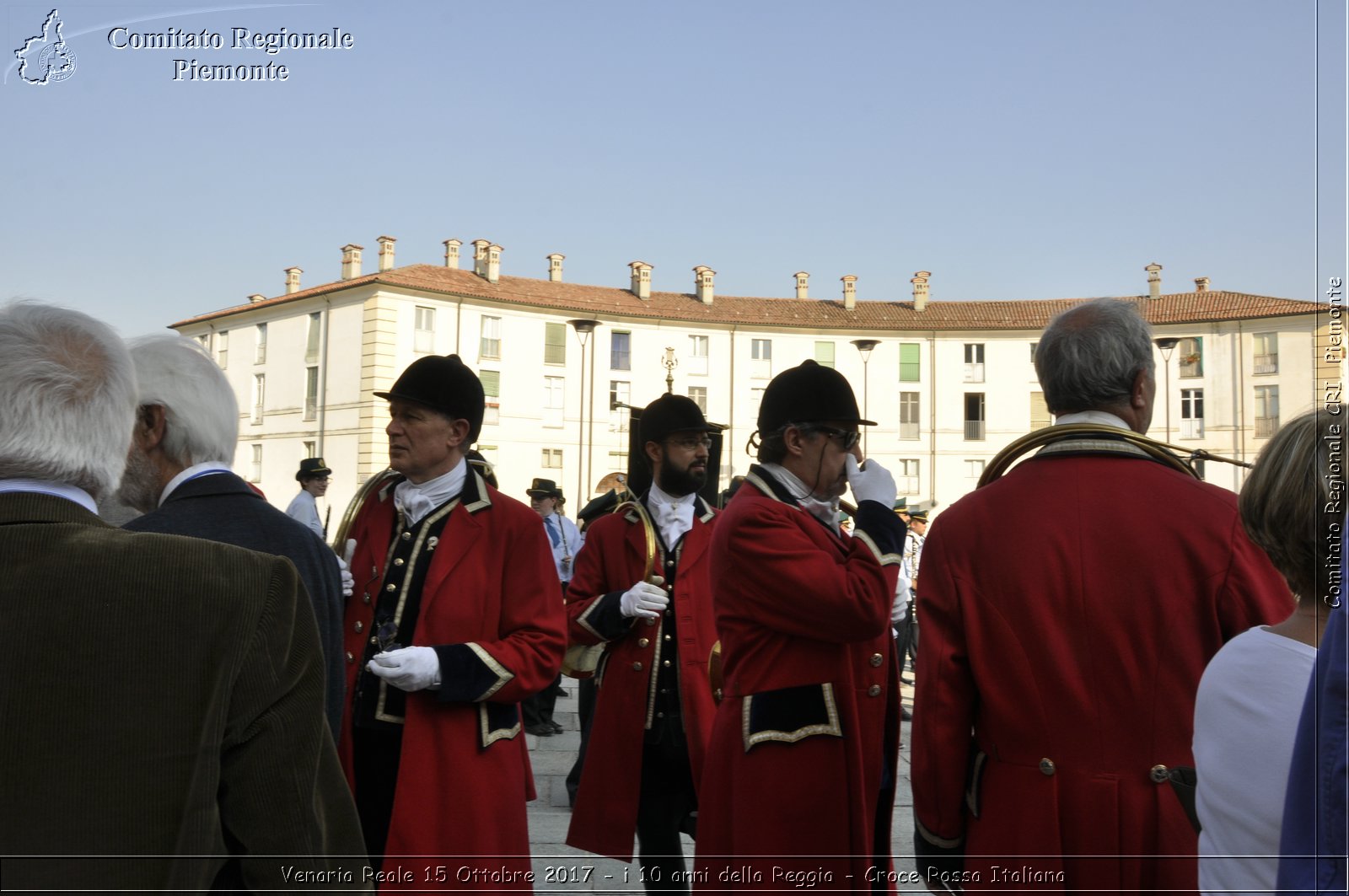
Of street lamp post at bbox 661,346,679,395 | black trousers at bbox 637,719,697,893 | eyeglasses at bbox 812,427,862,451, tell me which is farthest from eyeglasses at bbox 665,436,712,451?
eyeglasses at bbox 812,427,862,451

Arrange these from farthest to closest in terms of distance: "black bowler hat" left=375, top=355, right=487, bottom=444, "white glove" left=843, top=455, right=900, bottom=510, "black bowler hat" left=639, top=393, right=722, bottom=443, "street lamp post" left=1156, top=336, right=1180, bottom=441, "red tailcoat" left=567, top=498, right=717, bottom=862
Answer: "street lamp post" left=1156, top=336, right=1180, bottom=441, "black bowler hat" left=639, top=393, right=722, bottom=443, "red tailcoat" left=567, top=498, right=717, bottom=862, "black bowler hat" left=375, top=355, right=487, bottom=444, "white glove" left=843, top=455, right=900, bottom=510

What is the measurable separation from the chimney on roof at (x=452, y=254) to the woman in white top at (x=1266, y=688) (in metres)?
45.5

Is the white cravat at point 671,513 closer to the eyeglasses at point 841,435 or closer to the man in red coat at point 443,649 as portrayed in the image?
the man in red coat at point 443,649

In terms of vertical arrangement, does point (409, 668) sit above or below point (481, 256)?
below

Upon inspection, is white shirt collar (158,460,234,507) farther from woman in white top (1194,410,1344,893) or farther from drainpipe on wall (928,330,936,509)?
drainpipe on wall (928,330,936,509)

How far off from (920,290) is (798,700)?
51956 mm

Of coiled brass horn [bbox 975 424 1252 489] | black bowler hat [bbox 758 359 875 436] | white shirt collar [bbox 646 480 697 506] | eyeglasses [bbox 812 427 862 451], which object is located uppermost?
black bowler hat [bbox 758 359 875 436]

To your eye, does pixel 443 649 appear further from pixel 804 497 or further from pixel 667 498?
pixel 667 498

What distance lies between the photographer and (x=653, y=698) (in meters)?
4.32

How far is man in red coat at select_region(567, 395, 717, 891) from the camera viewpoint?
166 inches

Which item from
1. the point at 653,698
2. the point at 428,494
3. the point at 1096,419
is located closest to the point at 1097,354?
the point at 1096,419

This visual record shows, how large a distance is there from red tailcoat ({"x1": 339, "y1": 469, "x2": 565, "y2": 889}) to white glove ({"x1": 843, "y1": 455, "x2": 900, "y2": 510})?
3.44 ft

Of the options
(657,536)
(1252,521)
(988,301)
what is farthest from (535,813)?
(988,301)

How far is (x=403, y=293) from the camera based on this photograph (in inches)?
1571
